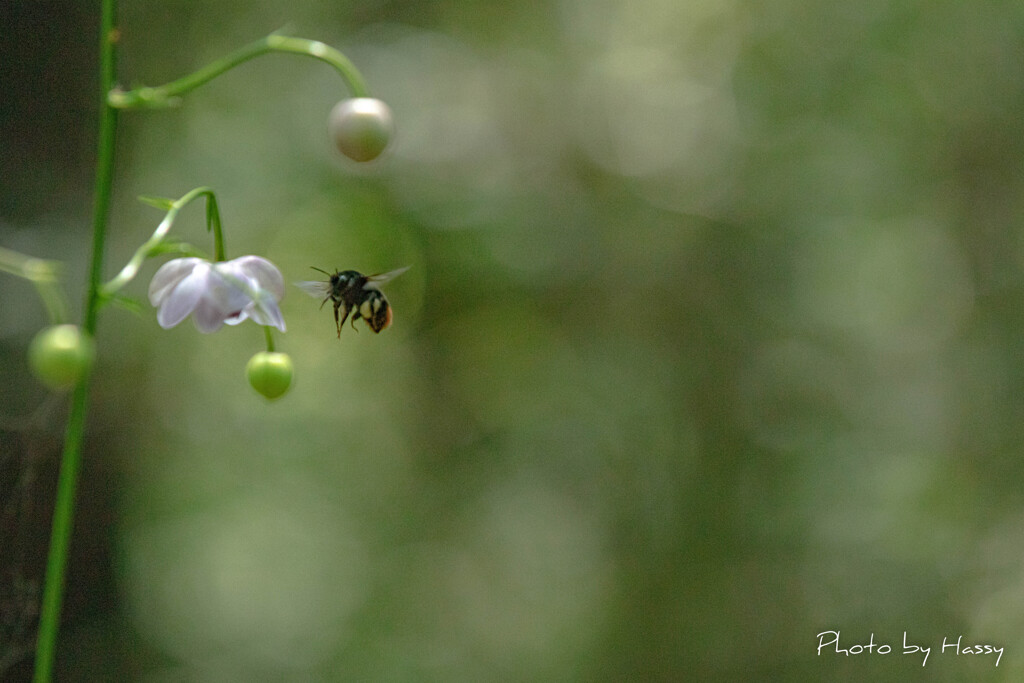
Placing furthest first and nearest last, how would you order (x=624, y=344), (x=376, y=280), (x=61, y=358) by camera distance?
(x=624, y=344) → (x=376, y=280) → (x=61, y=358)

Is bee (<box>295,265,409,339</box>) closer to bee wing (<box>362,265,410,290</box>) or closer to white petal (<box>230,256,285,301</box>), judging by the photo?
bee wing (<box>362,265,410,290</box>)

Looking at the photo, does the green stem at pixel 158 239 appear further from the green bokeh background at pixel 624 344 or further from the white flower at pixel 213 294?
the green bokeh background at pixel 624 344

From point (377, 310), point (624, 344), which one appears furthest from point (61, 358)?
point (624, 344)

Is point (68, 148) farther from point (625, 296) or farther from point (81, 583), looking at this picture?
point (625, 296)

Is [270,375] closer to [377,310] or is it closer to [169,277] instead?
[169,277]

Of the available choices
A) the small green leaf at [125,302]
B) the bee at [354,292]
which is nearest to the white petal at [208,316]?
the small green leaf at [125,302]

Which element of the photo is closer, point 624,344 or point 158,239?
point 158,239

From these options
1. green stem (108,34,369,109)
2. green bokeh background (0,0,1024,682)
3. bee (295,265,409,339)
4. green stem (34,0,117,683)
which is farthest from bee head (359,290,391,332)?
green bokeh background (0,0,1024,682)
